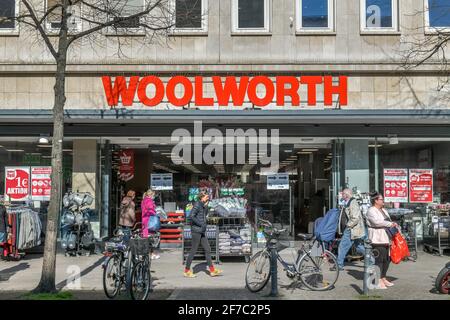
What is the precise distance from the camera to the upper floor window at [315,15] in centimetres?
1482

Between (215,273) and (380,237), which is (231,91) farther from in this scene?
(380,237)

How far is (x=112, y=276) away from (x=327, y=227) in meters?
4.54

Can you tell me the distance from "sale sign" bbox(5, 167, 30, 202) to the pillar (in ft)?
27.8

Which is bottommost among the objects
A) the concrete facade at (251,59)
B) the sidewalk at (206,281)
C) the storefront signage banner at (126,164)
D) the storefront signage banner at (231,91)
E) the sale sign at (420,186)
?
the sidewalk at (206,281)

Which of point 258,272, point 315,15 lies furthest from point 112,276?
point 315,15

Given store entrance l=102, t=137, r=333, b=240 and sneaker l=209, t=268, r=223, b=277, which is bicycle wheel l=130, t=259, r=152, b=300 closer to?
sneaker l=209, t=268, r=223, b=277

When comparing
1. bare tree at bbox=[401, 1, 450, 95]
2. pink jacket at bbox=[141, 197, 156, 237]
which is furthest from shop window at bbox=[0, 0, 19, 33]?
bare tree at bbox=[401, 1, 450, 95]

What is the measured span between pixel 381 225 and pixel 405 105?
5.68m

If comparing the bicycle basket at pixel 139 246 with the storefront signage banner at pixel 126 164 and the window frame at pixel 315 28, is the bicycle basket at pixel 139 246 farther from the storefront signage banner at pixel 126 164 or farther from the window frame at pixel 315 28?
the window frame at pixel 315 28

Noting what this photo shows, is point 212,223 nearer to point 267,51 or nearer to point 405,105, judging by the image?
point 267,51

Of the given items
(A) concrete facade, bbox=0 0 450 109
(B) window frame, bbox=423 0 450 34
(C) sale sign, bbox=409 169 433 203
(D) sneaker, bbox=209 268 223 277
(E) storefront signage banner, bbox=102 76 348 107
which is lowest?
(D) sneaker, bbox=209 268 223 277

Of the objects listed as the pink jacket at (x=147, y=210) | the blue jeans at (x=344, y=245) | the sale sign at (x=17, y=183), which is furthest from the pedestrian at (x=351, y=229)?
the sale sign at (x=17, y=183)

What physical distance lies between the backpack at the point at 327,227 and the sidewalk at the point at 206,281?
33.9 inches

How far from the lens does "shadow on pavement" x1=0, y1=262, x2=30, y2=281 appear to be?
11109 millimetres
